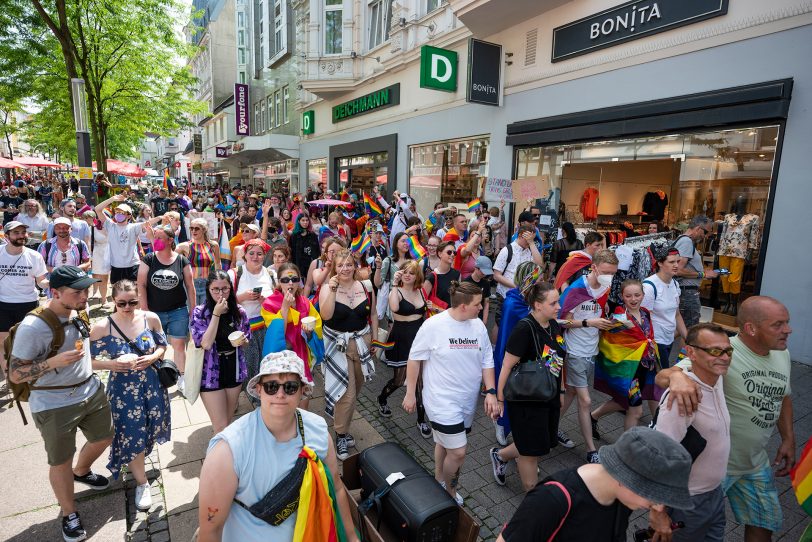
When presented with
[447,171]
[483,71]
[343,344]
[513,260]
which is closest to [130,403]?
[343,344]

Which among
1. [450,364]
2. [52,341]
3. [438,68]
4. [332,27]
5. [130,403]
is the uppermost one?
[332,27]

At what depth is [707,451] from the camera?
2.53 metres

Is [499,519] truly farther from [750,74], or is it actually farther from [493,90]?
[493,90]

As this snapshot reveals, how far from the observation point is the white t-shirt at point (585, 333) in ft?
14.2

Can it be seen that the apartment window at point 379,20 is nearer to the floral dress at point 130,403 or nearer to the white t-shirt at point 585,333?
the white t-shirt at point 585,333

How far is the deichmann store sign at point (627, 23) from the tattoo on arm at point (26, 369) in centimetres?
1013

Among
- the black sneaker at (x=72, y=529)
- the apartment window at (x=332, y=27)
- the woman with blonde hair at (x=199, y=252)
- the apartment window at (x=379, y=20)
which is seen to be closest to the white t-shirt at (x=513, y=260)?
the woman with blonde hair at (x=199, y=252)

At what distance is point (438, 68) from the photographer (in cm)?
1247

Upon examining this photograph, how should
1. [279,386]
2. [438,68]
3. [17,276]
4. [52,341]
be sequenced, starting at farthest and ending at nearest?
[438,68] → [17,276] → [52,341] → [279,386]

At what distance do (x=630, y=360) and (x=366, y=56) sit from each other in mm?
16655

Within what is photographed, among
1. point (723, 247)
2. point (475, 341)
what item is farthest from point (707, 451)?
point (723, 247)

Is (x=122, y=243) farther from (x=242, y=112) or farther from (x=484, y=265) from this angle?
(x=242, y=112)

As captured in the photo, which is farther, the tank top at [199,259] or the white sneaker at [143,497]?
the tank top at [199,259]

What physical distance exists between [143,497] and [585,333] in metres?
4.20
